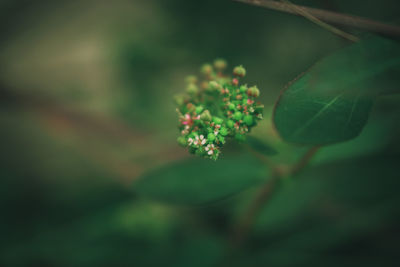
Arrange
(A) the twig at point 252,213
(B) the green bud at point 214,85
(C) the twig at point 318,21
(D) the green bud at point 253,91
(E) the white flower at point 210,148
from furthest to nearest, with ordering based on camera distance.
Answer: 1. (A) the twig at point 252,213
2. (B) the green bud at point 214,85
3. (D) the green bud at point 253,91
4. (E) the white flower at point 210,148
5. (C) the twig at point 318,21

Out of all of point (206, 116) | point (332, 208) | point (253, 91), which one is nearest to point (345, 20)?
point (253, 91)

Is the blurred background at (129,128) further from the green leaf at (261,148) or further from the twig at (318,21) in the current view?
the twig at (318,21)

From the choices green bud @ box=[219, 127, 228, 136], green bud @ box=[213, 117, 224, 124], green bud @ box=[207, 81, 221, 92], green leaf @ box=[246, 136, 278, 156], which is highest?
green bud @ box=[207, 81, 221, 92]

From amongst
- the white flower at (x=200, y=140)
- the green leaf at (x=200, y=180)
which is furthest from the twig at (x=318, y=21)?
the green leaf at (x=200, y=180)

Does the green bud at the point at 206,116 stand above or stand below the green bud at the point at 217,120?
above

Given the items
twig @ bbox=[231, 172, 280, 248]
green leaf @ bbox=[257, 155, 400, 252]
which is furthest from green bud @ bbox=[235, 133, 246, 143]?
green leaf @ bbox=[257, 155, 400, 252]

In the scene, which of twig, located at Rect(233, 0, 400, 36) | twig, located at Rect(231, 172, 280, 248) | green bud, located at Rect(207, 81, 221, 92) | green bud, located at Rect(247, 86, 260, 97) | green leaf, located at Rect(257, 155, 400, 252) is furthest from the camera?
green leaf, located at Rect(257, 155, 400, 252)

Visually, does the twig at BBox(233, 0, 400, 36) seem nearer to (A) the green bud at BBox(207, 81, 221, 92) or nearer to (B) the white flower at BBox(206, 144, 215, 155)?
(A) the green bud at BBox(207, 81, 221, 92)
